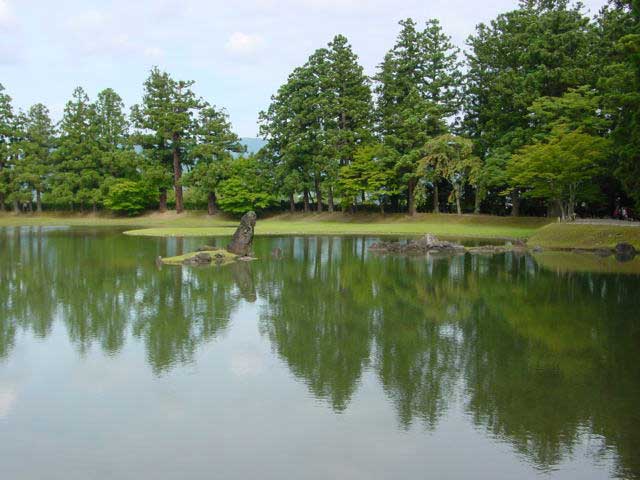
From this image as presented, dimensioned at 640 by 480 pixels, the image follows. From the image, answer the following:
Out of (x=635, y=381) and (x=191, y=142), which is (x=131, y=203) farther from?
(x=635, y=381)

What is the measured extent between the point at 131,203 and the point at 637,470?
5997 cm

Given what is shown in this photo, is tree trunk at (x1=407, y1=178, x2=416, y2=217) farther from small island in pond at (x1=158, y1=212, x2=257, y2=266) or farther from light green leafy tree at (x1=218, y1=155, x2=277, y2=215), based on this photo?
small island in pond at (x1=158, y1=212, x2=257, y2=266)

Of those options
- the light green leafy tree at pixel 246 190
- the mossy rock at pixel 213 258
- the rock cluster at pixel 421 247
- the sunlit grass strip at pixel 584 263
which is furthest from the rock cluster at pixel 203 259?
the light green leafy tree at pixel 246 190

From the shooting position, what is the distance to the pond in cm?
635

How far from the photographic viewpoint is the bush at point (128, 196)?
2393 inches

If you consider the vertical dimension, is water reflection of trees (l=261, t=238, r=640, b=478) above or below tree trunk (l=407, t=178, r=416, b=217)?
below

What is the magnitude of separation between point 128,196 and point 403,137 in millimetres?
27078

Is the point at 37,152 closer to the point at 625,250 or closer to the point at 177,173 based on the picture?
the point at 177,173

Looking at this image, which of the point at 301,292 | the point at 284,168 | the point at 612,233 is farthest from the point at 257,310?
the point at 284,168

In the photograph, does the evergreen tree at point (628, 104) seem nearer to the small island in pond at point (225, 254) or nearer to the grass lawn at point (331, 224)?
the grass lawn at point (331, 224)

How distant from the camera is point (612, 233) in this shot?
29.2 m

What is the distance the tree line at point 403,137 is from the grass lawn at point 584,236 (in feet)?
7.09

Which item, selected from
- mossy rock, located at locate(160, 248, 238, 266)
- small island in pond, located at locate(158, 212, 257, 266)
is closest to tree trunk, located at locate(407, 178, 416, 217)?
small island in pond, located at locate(158, 212, 257, 266)

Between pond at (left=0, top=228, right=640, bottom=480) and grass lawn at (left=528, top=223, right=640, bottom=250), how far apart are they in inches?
468
